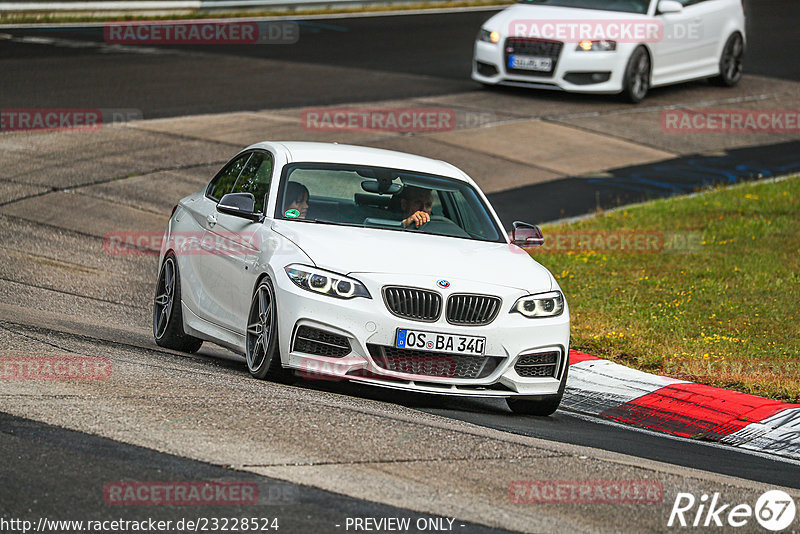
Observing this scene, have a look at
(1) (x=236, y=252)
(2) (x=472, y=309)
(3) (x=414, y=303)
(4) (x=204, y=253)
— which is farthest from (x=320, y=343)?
(4) (x=204, y=253)

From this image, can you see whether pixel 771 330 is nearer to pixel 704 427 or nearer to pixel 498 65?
pixel 704 427

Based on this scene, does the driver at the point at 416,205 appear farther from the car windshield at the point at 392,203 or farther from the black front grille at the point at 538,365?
the black front grille at the point at 538,365

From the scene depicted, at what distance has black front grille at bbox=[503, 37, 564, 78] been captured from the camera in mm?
21500

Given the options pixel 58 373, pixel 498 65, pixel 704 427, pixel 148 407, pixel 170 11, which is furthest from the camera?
pixel 170 11

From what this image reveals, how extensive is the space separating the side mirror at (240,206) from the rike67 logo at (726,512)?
12.1 feet

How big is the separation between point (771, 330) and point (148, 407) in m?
6.23

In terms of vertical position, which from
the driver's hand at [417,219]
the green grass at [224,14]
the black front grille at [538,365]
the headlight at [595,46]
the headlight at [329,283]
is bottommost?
the green grass at [224,14]

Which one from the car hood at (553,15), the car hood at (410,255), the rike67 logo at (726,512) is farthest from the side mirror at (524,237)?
the car hood at (553,15)

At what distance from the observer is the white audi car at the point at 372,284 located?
314 inches

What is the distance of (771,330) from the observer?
37.2ft

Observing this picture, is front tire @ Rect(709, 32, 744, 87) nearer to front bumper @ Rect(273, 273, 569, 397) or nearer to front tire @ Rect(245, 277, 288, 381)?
front bumper @ Rect(273, 273, 569, 397)

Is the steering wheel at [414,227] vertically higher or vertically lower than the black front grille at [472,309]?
higher

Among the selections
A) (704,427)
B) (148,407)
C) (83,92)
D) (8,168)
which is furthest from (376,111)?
(148,407)

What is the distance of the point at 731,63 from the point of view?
24.6 metres
